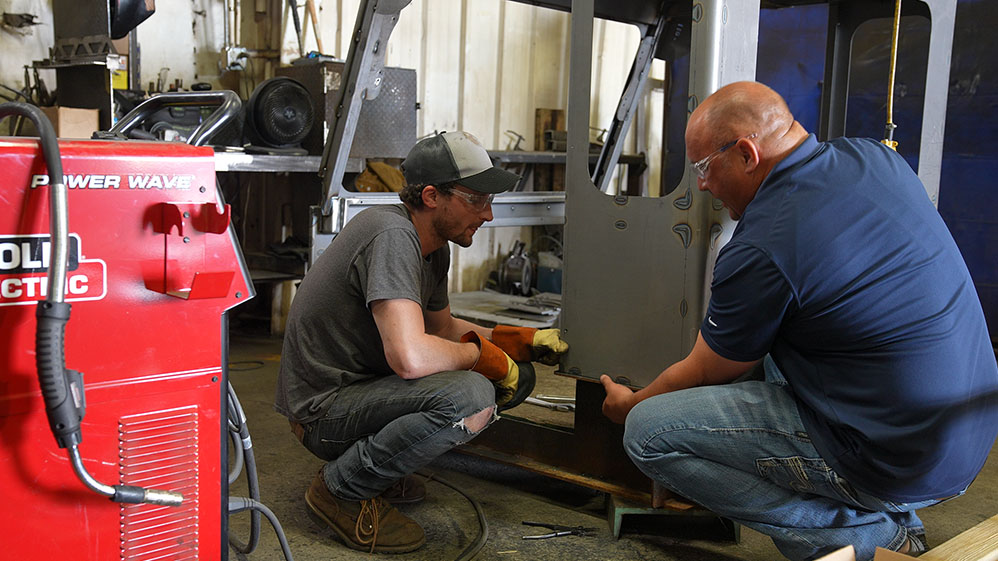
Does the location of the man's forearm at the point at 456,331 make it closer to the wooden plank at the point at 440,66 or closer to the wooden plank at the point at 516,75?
the wooden plank at the point at 440,66

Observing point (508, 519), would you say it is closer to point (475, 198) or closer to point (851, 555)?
point (475, 198)

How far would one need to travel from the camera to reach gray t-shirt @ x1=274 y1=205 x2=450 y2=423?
234 cm

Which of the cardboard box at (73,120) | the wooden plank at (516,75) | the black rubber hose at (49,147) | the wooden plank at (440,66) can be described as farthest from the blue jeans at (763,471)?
the wooden plank at (516,75)

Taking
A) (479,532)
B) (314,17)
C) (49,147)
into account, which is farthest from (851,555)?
(314,17)

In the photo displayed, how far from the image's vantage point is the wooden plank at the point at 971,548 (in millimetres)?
1648

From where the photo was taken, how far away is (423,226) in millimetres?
2471

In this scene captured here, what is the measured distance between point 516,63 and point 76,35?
309 centimetres

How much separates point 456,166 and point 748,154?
78 centimetres

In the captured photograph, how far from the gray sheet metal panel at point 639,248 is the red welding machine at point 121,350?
1.22 metres

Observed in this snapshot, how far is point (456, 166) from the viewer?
2.39 metres

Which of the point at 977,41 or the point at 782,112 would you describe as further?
the point at 977,41

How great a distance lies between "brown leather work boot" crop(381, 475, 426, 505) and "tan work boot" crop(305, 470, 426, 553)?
222 millimetres

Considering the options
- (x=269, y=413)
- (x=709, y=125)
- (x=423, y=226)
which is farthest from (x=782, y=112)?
(x=269, y=413)

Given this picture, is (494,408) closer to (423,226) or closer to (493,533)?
(493,533)
